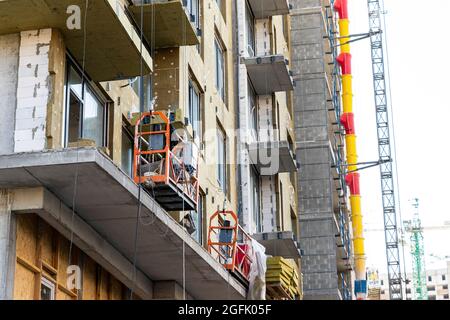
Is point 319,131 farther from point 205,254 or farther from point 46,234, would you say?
point 46,234

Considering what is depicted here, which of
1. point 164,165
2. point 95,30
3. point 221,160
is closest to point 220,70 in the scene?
point 221,160

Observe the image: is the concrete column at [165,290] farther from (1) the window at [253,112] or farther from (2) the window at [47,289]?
(1) the window at [253,112]

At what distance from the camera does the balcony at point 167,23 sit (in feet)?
70.9

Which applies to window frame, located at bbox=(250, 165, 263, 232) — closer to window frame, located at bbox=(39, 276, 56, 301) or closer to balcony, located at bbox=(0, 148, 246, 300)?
balcony, located at bbox=(0, 148, 246, 300)

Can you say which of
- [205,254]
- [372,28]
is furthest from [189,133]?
[372,28]

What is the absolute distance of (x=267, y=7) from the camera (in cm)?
3919

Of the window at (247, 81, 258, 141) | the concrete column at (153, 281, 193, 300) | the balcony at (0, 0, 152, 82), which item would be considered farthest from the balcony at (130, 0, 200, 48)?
the window at (247, 81, 258, 141)

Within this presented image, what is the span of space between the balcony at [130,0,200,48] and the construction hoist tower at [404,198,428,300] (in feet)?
504

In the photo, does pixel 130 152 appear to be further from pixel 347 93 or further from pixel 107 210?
pixel 347 93

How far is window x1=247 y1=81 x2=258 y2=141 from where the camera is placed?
3659cm

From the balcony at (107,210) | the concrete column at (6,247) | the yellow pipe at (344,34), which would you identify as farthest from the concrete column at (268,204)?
the yellow pipe at (344,34)
